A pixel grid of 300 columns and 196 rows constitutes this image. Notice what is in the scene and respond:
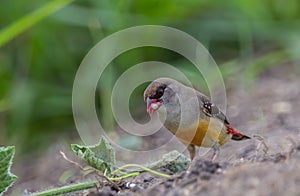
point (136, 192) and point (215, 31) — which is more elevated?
point (215, 31)

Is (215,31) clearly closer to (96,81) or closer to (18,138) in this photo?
(96,81)

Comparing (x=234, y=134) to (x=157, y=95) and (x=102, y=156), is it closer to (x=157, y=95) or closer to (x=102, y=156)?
(x=157, y=95)

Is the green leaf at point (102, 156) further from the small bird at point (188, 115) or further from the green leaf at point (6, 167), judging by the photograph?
the small bird at point (188, 115)

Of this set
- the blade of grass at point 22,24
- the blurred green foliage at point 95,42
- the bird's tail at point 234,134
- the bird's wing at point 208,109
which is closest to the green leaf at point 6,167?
the bird's wing at point 208,109

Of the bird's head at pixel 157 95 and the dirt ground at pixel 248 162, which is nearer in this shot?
the dirt ground at pixel 248 162

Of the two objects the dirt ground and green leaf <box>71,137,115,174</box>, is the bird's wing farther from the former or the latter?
green leaf <box>71,137,115,174</box>

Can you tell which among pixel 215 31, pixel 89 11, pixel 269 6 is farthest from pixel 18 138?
pixel 269 6
